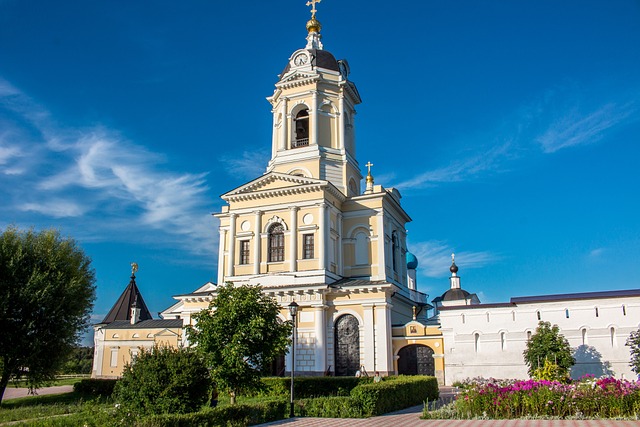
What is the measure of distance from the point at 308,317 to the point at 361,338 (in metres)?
3.19

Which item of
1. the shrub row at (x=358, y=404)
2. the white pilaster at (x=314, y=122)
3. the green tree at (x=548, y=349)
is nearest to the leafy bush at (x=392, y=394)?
the shrub row at (x=358, y=404)

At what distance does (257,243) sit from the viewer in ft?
108

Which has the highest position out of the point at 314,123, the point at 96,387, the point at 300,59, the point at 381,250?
the point at 300,59

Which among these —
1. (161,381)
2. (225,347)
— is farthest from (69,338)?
(161,381)

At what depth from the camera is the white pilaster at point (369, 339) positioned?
29.0m

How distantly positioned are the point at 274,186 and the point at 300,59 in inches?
415

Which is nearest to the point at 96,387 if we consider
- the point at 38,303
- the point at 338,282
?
the point at 38,303

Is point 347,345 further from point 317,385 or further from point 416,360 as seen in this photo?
point 317,385

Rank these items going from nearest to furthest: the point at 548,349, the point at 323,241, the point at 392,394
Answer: the point at 392,394
the point at 548,349
the point at 323,241

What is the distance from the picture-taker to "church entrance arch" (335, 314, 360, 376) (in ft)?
97.1

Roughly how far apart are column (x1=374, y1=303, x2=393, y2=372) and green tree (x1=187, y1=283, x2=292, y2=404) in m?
9.78

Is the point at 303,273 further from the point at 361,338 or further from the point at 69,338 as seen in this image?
the point at 69,338

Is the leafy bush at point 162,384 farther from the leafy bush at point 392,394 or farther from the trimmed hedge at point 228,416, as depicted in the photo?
the leafy bush at point 392,394

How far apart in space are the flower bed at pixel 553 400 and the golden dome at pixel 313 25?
32.3 m
